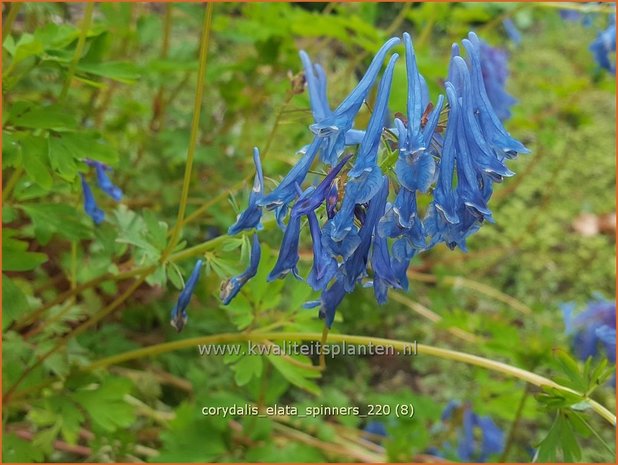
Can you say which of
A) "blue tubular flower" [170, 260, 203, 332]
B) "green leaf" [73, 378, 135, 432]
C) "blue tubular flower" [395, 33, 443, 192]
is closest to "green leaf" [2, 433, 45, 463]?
"green leaf" [73, 378, 135, 432]

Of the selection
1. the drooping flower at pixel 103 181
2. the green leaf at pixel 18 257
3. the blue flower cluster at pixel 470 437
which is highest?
the drooping flower at pixel 103 181

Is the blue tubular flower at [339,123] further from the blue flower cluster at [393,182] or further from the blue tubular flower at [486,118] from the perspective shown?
the blue tubular flower at [486,118]

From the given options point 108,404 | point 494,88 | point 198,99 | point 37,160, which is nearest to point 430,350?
point 198,99

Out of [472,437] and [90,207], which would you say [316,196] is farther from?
[472,437]

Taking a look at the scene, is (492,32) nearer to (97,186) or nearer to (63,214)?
(97,186)

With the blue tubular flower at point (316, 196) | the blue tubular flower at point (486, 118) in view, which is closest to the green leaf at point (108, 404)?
the blue tubular flower at point (316, 196)

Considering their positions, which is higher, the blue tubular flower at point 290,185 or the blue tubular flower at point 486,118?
the blue tubular flower at point 486,118

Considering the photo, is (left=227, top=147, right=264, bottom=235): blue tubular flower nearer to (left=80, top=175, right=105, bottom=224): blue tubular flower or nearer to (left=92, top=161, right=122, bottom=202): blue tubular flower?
(left=80, top=175, right=105, bottom=224): blue tubular flower
